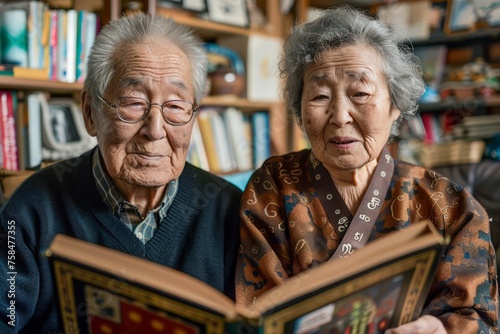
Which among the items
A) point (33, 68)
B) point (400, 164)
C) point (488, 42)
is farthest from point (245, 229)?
point (488, 42)

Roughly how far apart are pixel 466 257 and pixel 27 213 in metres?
0.92

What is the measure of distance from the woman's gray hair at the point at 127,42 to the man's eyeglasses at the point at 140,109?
48mm

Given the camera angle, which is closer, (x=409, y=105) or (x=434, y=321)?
(x=434, y=321)

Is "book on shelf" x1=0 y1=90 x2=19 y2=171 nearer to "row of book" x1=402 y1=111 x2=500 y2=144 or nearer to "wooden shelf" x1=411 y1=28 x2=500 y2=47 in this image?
"row of book" x1=402 y1=111 x2=500 y2=144

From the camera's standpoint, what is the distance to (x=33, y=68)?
77.7 inches

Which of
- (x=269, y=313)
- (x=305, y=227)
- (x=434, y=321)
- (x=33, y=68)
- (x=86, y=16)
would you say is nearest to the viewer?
(x=269, y=313)

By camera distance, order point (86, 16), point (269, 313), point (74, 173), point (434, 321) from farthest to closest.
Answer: point (86, 16), point (74, 173), point (434, 321), point (269, 313)

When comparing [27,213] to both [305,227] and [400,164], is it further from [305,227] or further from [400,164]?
[400,164]

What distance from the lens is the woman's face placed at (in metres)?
1.11

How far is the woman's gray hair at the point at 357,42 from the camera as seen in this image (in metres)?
1.14

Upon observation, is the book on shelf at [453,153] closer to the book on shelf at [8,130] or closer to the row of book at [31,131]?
the row of book at [31,131]

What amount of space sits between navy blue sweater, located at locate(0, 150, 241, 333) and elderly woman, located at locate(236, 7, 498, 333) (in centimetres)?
10

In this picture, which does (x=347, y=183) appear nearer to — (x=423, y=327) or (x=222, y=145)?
(x=423, y=327)

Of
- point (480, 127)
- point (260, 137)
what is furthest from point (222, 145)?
point (480, 127)
